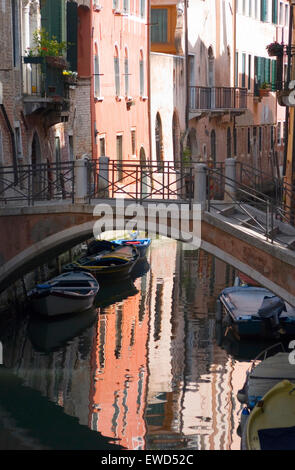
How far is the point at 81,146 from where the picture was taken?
29266mm

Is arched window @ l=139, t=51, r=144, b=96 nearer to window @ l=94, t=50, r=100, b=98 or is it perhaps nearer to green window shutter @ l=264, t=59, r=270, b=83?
window @ l=94, t=50, r=100, b=98

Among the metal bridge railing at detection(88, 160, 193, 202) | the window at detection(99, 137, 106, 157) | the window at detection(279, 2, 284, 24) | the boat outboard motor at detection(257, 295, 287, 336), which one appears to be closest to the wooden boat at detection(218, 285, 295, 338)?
the boat outboard motor at detection(257, 295, 287, 336)

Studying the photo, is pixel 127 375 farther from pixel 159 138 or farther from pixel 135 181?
pixel 159 138

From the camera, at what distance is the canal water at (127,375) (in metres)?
15.4

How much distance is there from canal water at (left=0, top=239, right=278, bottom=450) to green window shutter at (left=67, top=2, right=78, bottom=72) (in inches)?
218

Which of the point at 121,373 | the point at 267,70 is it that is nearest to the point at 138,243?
the point at 121,373

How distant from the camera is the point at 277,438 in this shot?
44.0ft

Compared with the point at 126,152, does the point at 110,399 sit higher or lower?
lower

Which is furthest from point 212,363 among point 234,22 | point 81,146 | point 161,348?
point 234,22

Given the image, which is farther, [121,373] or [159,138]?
[159,138]

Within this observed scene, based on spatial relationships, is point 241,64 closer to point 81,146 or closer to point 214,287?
point 81,146

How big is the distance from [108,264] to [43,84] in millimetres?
5202

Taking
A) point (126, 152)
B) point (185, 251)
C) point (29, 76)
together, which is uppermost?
point (29, 76)
